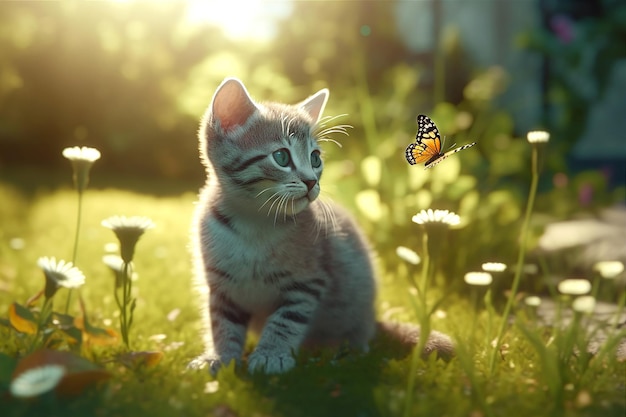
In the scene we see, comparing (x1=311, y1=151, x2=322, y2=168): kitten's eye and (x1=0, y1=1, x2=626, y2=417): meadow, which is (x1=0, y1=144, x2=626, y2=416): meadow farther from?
(x1=311, y1=151, x2=322, y2=168): kitten's eye

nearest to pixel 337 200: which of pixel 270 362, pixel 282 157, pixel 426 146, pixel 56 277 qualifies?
pixel 282 157

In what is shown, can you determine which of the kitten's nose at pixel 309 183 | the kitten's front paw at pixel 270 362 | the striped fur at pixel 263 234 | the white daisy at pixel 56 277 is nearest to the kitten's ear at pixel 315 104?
the striped fur at pixel 263 234

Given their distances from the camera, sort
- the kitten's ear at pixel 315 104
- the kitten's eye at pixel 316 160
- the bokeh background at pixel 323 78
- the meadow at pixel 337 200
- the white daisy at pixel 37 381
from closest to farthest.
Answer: the white daisy at pixel 37 381 < the meadow at pixel 337 200 < the kitten's eye at pixel 316 160 < the kitten's ear at pixel 315 104 < the bokeh background at pixel 323 78

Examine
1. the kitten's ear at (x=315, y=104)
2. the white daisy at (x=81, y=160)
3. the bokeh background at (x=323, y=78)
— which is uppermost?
the bokeh background at (x=323, y=78)

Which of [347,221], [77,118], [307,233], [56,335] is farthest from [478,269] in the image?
[77,118]

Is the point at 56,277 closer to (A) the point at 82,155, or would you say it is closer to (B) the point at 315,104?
(A) the point at 82,155

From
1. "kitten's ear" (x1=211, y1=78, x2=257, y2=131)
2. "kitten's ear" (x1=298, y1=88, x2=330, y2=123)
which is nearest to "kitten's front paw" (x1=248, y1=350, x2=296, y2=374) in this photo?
"kitten's ear" (x1=211, y1=78, x2=257, y2=131)

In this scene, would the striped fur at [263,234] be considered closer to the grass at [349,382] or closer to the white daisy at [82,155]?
the grass at [349,382]
